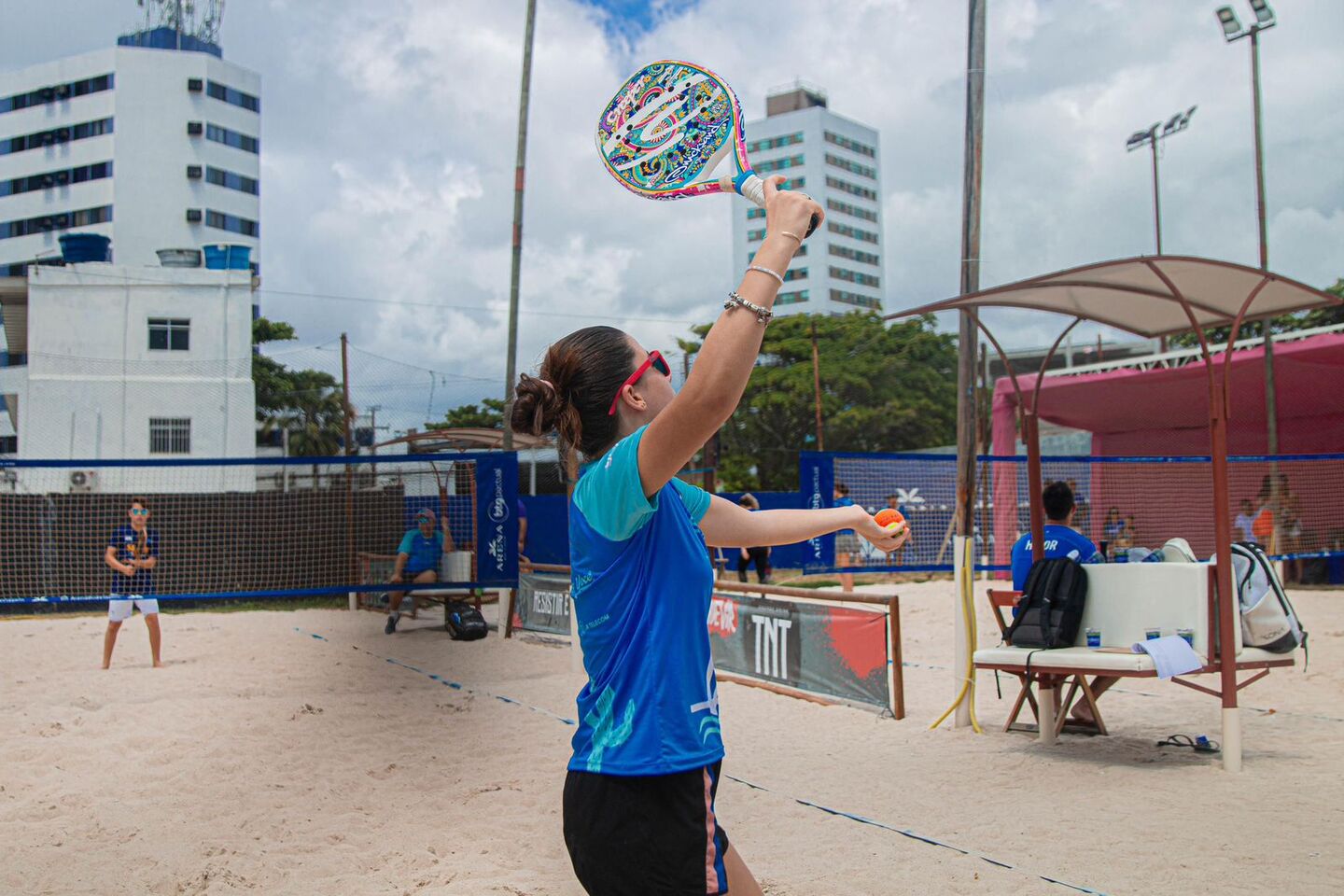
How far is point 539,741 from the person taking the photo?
23.3 ft

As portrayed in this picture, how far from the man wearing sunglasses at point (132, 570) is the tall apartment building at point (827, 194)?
87916mm

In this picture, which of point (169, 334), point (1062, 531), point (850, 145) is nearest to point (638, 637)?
point (1062, 531)

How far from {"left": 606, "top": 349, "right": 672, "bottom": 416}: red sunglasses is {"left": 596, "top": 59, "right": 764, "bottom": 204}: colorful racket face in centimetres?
45

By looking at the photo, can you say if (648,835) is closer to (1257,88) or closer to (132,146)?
(1257,88)

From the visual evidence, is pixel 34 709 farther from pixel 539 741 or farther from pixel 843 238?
pixel 843 238

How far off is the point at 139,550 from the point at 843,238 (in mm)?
98247

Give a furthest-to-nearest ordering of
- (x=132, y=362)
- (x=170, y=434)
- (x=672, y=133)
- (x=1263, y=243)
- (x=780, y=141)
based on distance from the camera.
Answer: (x=780, y=141) < (x=170, y=434) < (x=132, y=362) < (x=1263, y=243) < (x=672, y=133)

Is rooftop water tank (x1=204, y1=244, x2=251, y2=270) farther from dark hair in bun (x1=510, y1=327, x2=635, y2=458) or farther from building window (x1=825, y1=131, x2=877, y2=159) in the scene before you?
building window (x1=825, y1=131, x2=877, y2=159)

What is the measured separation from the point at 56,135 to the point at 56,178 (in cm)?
206

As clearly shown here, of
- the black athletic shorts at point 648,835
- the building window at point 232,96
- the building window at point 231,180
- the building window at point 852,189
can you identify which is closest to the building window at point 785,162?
the building window at point 852,189

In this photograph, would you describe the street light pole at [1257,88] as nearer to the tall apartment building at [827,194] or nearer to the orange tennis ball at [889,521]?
the orange tennis ball at [889,521]

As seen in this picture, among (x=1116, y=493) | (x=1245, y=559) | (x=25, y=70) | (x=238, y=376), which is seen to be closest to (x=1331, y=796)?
(x=1245, y=559)

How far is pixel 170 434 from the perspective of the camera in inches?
1147

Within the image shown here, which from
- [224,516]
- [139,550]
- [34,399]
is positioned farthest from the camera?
[34,399]
